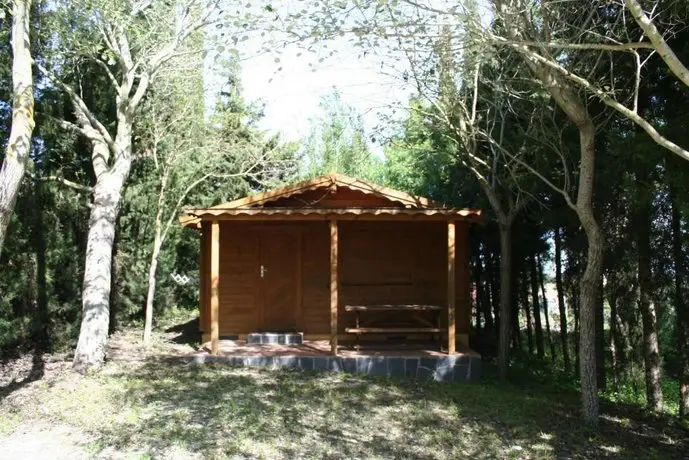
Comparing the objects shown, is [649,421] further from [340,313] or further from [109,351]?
[109,351]

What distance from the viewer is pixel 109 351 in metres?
11.3

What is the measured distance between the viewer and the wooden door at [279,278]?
1152 centimetres

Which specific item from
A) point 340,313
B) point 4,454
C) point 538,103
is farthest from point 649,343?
point 4,454

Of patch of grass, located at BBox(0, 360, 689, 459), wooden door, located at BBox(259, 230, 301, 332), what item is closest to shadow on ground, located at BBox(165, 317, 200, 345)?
wooden door, located at BBox(259, 230, 301, 332)

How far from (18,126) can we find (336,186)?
5.51 m

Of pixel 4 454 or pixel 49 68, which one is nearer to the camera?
pixel 4 454

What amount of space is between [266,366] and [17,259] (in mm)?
4392

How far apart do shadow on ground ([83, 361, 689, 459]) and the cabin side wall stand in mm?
2304

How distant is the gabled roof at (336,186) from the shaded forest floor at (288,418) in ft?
9.57

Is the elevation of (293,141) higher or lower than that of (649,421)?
higher

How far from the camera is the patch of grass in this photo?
6.07 m

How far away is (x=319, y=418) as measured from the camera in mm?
6934

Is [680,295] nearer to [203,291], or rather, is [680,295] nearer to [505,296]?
[505,296]

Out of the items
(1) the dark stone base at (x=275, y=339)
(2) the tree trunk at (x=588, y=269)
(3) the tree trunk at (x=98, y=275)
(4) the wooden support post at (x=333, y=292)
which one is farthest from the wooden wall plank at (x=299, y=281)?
(2) the tree trunk at (x=588, y=269)
